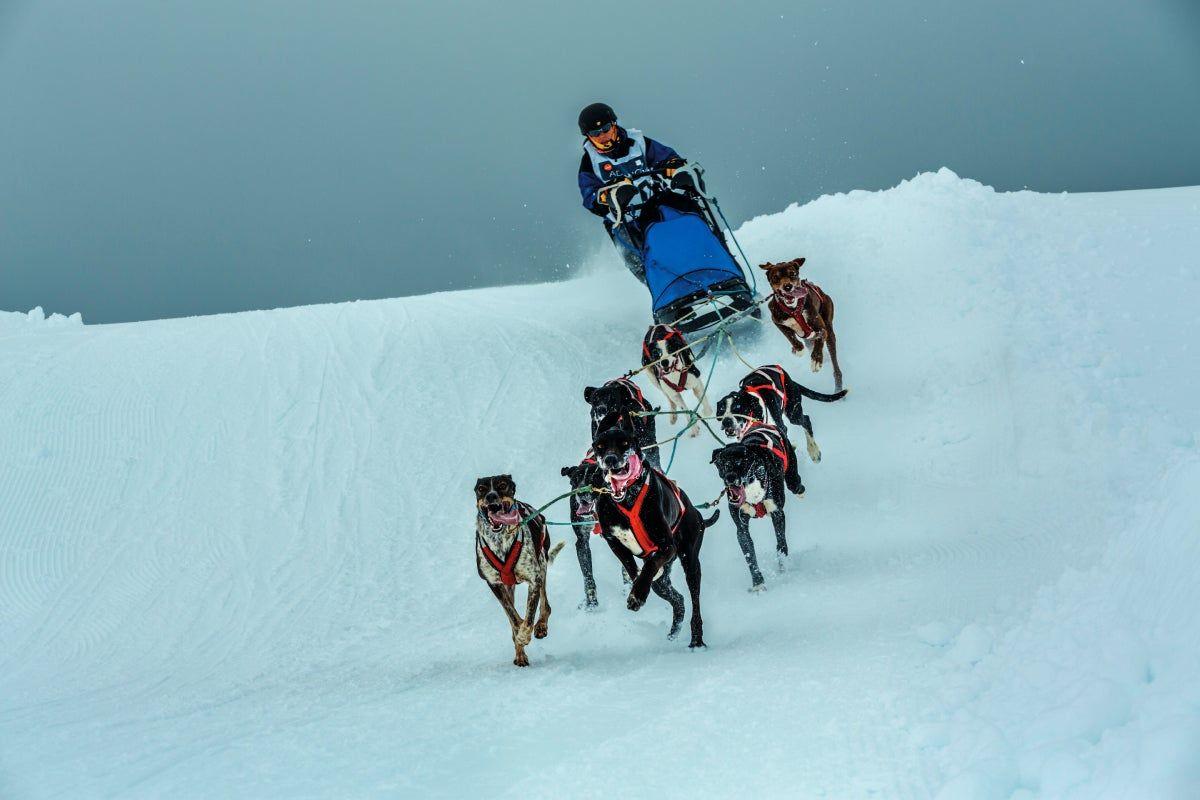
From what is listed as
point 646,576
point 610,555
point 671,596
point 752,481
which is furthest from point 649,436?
point 646,576

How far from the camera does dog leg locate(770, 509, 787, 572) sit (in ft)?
20.6

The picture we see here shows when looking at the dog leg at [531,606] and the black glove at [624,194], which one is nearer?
the dog leg at [531,606]

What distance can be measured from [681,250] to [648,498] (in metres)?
4.89

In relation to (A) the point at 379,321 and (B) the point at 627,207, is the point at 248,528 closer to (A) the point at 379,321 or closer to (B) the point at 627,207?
(B) the point at 627,207

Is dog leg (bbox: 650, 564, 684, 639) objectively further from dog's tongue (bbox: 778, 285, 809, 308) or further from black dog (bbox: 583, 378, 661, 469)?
dog's tongue (bbox: 778, 285, 809, 308)

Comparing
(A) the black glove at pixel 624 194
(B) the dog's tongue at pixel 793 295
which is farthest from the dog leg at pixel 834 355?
(A) the black glove at pixel 624 194

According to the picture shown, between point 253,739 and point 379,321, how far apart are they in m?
9.79

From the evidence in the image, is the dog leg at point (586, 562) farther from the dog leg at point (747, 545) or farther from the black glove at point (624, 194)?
the black glove at point (624, 194)

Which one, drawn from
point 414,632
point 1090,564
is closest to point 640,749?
point 1090,564

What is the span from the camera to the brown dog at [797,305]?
873 centimetres

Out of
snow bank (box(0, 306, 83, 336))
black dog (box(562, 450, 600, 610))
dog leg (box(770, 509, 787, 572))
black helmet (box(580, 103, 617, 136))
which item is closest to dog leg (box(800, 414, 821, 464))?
dog leg (box(770, 509, 787, 572))

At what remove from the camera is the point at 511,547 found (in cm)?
505

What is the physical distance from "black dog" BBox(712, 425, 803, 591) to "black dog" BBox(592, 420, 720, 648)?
78 cm

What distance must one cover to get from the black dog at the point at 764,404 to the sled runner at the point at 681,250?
1.37 m
